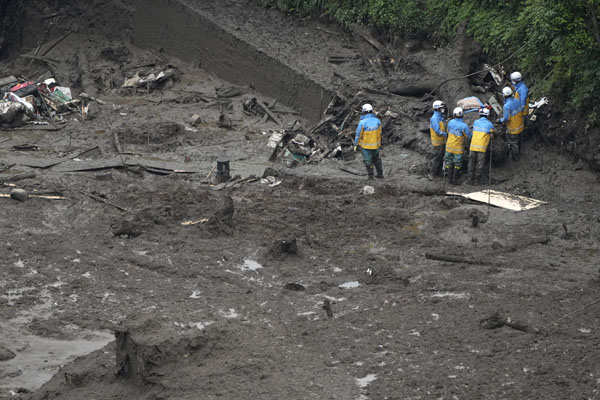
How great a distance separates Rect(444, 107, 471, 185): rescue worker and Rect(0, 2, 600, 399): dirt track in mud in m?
0.74

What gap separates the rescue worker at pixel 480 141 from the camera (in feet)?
45.7

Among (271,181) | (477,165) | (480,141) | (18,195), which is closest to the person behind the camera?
(18,195)

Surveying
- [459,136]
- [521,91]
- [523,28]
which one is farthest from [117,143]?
[523,28]

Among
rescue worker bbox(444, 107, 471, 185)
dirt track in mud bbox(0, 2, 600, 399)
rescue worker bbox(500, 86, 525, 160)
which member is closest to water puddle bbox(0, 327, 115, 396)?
dirt track in mud bbox(0, 2, 600, 399)

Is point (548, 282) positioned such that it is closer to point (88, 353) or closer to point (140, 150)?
point (88, 353)

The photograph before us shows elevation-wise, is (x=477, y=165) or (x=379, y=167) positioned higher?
(x=477, y=165)

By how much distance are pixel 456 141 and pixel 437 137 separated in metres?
0.67

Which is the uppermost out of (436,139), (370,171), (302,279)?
(436,139)

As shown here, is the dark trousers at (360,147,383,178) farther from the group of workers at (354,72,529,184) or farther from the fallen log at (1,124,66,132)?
the fallen log at (1,124,66,132)

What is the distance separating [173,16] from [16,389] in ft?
55.4

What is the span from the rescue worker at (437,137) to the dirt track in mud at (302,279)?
57 centimetres

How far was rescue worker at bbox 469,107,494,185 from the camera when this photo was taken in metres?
13.9

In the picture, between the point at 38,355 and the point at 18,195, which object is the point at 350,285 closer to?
the point at 38,355

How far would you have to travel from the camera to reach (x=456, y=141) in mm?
14195
